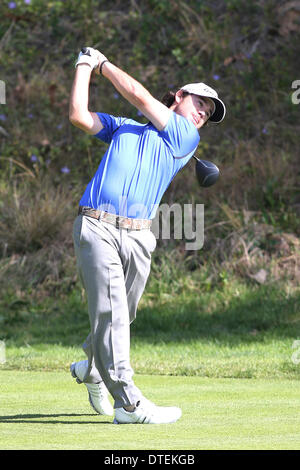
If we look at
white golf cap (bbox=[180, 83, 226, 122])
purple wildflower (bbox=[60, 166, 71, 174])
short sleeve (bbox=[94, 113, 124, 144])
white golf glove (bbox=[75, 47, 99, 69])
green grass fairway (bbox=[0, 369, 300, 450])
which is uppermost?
purple wildflower (bbox=[60, 166, 71, 174])

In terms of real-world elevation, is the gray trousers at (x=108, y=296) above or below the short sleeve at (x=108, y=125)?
below

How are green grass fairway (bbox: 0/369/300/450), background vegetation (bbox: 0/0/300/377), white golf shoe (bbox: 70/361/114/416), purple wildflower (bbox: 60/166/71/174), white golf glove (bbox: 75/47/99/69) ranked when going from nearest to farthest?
green grass fairway (bbox: 0/369/300/450)
white golf glove (bbox: 75/47/99/69)
white golf shoe (bbox: 70/361/114/416)
background vegetation (bbox: 0/0/300/377)
purple wildflower (bbox: 60/166/71/174)

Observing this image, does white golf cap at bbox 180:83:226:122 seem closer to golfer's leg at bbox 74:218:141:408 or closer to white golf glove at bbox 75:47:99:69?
white golf glove at bbox 75:47:99:69

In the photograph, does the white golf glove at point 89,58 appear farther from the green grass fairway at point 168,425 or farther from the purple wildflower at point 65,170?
the purple wildflower at point 65,170

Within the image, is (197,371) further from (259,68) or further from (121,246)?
(259,68)

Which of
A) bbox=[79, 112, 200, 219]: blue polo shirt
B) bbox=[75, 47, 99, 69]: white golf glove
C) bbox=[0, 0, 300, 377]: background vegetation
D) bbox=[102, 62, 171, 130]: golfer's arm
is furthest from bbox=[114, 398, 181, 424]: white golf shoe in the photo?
bbox=[0, 0, 300, 377]: background vegetation

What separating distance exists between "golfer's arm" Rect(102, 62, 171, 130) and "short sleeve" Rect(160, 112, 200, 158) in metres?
0.05

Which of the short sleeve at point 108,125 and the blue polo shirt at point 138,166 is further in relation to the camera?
the short sleeve at point 108,125

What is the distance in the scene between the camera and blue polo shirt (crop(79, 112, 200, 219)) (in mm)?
5988

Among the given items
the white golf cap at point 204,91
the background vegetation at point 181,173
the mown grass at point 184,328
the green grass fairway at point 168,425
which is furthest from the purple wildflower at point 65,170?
the white golf cap at point 204,91

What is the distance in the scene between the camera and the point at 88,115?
20.2 ft

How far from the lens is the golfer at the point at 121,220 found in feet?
19.5

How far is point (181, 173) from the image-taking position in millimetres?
14398
